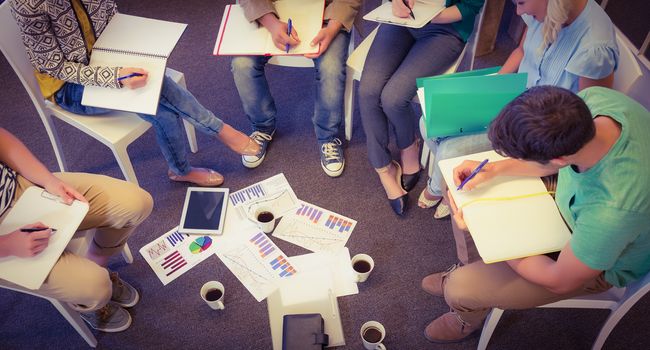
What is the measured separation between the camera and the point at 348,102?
244cm

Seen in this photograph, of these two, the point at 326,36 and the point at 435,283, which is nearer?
the point at 435,283

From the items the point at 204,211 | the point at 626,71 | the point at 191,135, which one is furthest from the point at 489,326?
the point at 191,135

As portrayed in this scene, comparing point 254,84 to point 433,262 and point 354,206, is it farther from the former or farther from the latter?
point 433,262

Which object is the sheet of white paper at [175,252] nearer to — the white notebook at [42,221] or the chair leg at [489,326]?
the white notebook at [42,221]

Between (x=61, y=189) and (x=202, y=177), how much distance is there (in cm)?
83

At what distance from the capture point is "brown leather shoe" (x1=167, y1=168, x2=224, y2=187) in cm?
243

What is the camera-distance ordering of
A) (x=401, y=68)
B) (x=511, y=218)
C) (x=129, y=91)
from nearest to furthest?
(x=511, y=218)
(x=129, y=91)
(x=401, y=68)

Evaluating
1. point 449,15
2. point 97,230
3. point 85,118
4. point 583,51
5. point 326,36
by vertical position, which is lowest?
point 97,230

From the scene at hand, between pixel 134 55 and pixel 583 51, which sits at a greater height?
pixel 583 51

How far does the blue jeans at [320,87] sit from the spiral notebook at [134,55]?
398 millimetres

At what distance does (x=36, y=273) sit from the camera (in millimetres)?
1451

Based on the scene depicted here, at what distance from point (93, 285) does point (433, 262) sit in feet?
4.67

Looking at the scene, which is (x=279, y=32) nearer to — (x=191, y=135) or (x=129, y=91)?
(x=129, y=91)

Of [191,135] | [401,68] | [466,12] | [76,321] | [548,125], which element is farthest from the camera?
[191,135]
